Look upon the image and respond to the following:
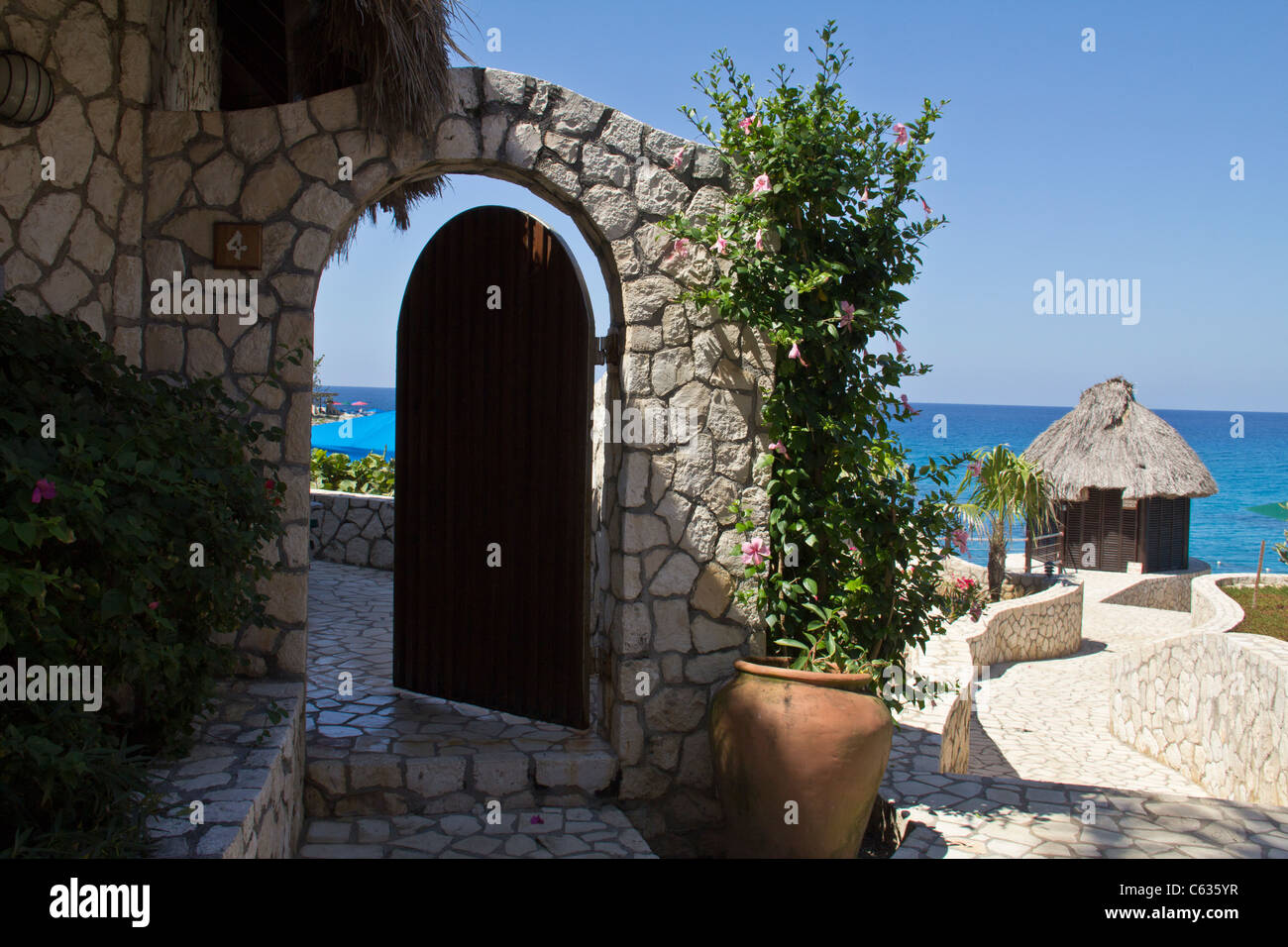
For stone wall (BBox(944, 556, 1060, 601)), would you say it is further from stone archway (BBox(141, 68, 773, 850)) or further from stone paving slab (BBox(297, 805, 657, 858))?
stone paving slab (BBox(297, 805, 657, 858))

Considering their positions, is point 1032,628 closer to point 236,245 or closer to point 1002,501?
point 1002,501

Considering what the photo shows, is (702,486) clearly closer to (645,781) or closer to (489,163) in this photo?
(645,781)

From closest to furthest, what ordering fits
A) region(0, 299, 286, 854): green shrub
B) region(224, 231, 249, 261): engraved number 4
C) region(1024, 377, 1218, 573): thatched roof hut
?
region(0, 299, 286, 854): green shrub → region(224, 231, 249, 261): engraved number 4 → region(1024, 377, 1218, 573): thatched roof hut

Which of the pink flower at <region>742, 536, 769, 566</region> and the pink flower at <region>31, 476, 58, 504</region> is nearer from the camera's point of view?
the pink flower at <region>31, 476, 58, 504</region>

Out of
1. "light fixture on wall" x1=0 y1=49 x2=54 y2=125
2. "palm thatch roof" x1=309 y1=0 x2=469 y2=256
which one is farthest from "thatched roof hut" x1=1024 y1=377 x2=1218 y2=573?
"light fixture on wall" x1=0 y1=49 x2=54 y2=125

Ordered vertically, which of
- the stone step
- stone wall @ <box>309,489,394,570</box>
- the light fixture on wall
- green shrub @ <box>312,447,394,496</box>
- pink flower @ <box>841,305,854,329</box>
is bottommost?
the stone step

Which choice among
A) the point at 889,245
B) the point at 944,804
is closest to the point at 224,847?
the point at 944,804

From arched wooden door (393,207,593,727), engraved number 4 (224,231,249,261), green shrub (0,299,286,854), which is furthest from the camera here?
arched wooden door (393,207,593,727)

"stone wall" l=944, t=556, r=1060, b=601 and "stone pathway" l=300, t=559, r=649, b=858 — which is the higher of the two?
"stone pathway" l=300, t=559, r=649, b=858

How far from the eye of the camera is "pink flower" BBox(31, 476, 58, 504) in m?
2.15

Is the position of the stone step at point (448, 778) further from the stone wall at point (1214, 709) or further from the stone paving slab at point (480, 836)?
the stone wall at point (1214, 709)

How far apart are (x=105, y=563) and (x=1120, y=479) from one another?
19544 millimetres

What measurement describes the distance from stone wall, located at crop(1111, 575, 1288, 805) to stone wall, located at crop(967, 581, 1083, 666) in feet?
7.72

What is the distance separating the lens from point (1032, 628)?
1219 cm
